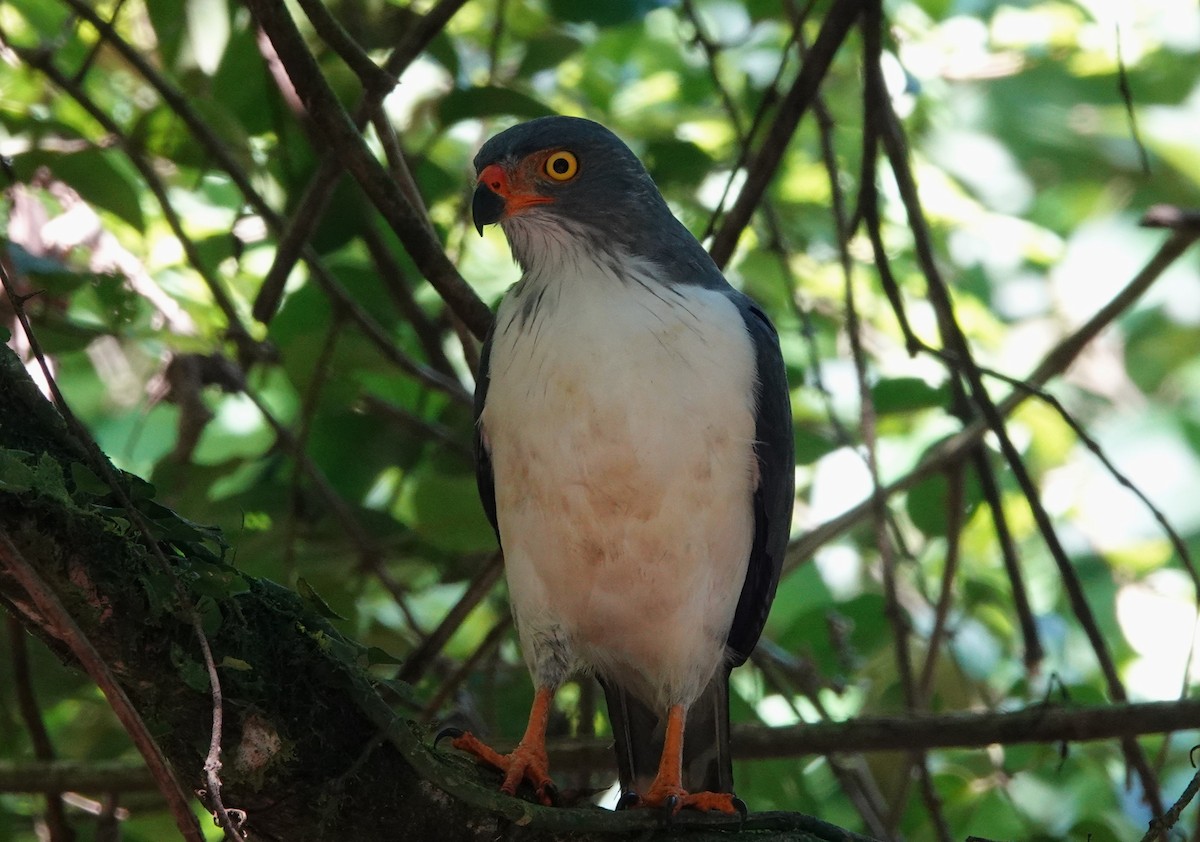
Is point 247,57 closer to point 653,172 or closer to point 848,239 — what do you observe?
point 653,172

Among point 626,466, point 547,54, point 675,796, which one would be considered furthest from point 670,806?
point 547,54

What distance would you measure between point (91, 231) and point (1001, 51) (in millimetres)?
5289

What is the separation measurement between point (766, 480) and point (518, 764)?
1.09 meters

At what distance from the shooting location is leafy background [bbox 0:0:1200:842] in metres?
4.33

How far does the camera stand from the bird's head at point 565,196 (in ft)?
13.0

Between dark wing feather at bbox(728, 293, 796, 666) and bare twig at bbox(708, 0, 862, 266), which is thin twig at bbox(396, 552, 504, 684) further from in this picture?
bare twig at bbox(708, 0, 862, 266)

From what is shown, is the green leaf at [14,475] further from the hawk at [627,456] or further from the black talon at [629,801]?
the black talon at [629,801]

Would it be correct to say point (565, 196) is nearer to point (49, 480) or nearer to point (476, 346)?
point (476, 346)

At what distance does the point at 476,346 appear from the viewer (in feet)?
14.2

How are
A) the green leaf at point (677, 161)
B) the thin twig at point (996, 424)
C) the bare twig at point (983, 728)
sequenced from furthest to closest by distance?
the green leaf at point (677, 161)
the thin twig at point (996, 424)
the bare twig at point (983, 728)

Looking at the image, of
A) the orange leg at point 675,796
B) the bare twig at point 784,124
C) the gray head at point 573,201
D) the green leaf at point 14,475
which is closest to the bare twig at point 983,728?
the orange leg at point 675,796

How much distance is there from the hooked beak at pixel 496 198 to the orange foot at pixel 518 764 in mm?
1526

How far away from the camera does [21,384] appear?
2.46 meters

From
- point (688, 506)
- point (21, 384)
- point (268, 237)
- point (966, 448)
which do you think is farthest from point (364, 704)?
point (268, 237)
